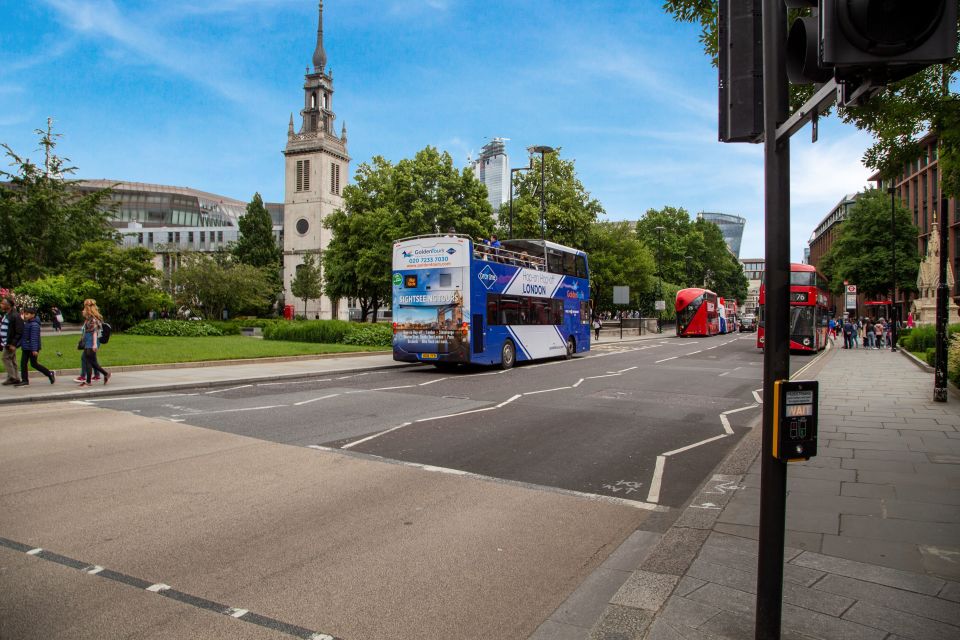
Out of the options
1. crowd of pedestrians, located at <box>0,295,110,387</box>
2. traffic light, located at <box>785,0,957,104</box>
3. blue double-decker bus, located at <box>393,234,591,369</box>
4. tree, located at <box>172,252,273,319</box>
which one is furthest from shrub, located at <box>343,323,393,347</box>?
traffic light, located at <box>785,0,957,104</box>

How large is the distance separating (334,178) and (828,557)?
9086 centimetres

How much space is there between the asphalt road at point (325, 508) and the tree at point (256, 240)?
2660 inches

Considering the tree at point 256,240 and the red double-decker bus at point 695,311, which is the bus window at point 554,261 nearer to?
the red double-decker bus at point 695,311

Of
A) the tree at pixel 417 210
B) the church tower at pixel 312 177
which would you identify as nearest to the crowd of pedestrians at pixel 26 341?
the tree at pixel 417 210

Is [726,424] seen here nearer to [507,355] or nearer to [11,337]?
[507,355]

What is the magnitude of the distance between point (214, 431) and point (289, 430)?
3.50 feet

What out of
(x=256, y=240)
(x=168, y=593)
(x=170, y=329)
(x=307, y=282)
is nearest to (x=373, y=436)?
(x=168, y=593)

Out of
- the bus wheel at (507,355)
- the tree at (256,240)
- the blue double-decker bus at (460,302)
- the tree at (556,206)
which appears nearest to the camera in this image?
the blue double-decker bus at (460,302)

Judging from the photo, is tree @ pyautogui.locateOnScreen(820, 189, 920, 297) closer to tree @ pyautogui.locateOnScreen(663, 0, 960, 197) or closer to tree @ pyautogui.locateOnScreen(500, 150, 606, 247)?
tree @ pyautogui.locateOnScreen(500, 150, 606, 247)

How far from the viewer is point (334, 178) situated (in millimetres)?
89000

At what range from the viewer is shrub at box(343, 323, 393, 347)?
28.2 meters

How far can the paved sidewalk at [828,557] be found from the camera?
10.6 ft

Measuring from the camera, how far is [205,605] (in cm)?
353

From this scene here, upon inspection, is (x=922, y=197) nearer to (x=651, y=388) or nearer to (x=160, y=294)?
(x=651, y=388)
